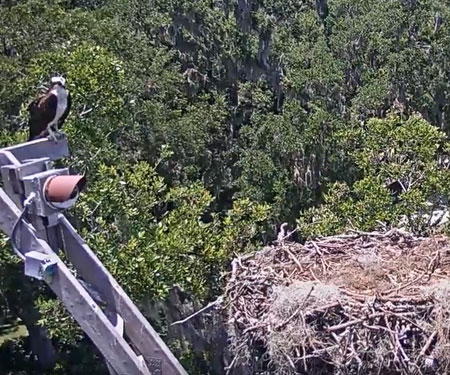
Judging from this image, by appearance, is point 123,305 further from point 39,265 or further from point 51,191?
point 51,191

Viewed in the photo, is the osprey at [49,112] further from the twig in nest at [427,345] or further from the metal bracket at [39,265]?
the twig in nest at [427,345]

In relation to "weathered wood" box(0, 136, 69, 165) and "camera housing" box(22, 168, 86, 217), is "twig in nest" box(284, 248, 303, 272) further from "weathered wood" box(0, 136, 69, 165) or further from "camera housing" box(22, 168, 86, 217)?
"camera housing" box(22, 168, 86, 217)

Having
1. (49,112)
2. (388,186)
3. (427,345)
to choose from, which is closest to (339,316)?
(427,345)

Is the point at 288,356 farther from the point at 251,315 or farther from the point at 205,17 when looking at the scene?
the point at 205,17

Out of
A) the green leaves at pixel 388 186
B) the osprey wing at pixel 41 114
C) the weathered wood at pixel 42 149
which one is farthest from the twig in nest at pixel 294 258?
the weathered wood at pixel 42 149

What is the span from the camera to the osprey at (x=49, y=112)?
14.6 ft

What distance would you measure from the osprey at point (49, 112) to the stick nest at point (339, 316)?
2.32 metres

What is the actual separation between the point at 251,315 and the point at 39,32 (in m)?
6.88

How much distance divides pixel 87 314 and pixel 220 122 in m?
11.0

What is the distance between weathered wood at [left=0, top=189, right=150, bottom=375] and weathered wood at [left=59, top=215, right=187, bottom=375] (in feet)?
0.63

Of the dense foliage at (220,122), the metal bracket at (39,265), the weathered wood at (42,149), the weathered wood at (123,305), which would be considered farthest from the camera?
the dense foliage at (220,122)

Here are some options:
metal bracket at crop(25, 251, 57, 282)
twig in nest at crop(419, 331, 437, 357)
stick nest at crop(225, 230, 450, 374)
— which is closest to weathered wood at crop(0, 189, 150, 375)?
metal bracket at crop(25, 251, 57, 282)

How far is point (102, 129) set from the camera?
9.40 m

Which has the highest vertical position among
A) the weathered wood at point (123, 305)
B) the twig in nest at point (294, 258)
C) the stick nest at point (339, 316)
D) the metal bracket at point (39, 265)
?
the metal bracket at point (39, 265)
